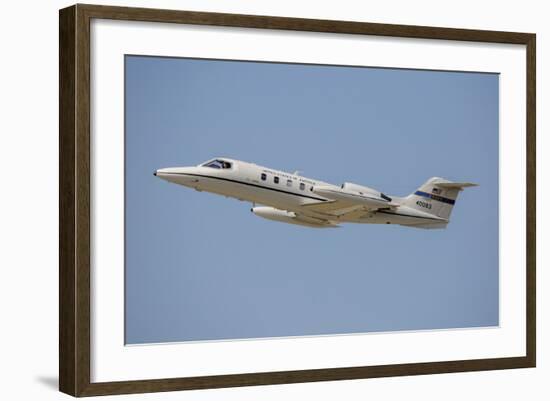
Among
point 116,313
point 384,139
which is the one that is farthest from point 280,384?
point 384,139

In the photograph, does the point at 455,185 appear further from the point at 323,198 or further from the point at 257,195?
the point at 257,195

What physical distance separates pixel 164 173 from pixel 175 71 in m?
1.27

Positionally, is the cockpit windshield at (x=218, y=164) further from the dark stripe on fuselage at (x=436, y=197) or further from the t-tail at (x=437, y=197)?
the dark stripe on fuselage at (x=436, y=197)

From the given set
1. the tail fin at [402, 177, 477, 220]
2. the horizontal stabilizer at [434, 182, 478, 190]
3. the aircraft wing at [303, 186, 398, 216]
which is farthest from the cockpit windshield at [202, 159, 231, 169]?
the horizontal stabilizer at [434, 182, 478, 190]

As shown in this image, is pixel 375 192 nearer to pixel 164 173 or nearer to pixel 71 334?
pixel 164 173

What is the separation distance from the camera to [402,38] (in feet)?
50.2

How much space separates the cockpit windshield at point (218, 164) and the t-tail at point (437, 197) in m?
2.66

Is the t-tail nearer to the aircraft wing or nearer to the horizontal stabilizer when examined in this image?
the horizontal stabilizer

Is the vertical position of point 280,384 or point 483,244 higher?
point 483,244

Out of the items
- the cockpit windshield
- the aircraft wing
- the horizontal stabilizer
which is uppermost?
the cockpit windshield

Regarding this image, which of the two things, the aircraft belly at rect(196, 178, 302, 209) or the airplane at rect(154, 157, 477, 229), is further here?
the aircraft belly at rect(196, 178, 302, 209)

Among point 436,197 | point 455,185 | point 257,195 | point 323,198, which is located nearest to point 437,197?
point 436,197

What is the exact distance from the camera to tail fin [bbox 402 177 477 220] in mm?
15812

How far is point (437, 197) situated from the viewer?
15.7 meters
